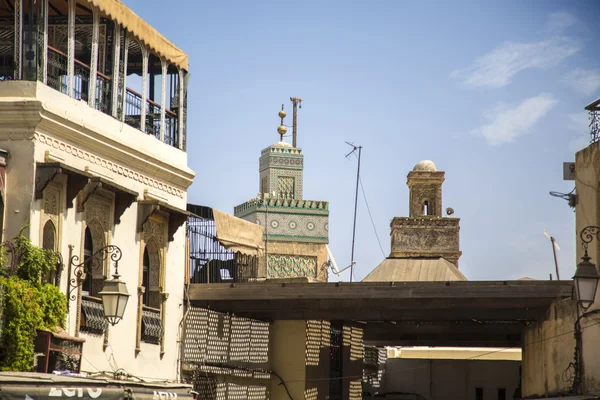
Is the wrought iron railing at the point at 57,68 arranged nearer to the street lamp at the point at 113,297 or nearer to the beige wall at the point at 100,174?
the beige wall at the point at 100,174

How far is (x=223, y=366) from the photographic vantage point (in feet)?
72.4

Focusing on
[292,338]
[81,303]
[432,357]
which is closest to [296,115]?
[432,357]

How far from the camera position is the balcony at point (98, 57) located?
1549 cm

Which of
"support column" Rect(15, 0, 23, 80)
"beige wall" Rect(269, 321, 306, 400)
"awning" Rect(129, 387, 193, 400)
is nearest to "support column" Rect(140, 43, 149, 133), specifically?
"support column" Rect(15, 0, 23, 80)

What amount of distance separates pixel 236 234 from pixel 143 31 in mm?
6054

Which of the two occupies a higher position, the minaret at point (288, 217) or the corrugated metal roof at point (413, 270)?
the minaret at point (288, 217)

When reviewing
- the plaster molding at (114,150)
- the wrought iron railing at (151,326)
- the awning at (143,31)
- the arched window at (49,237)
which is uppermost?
the awning at (143,31)

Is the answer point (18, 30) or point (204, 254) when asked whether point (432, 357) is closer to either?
point (204, 254)

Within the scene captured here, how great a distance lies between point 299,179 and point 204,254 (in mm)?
26563

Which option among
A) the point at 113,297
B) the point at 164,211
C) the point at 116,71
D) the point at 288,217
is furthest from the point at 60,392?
the point at 288,217

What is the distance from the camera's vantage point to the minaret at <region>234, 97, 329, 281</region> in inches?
1789

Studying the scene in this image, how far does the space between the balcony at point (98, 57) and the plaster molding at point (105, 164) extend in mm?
753

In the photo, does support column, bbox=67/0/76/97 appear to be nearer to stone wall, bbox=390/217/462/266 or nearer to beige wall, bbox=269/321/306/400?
beige wall, bbox=269/321/306/400

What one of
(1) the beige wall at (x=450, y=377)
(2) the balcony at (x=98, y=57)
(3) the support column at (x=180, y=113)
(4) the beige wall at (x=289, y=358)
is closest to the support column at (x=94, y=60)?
(2) the balcony at (x=98, y=57)
